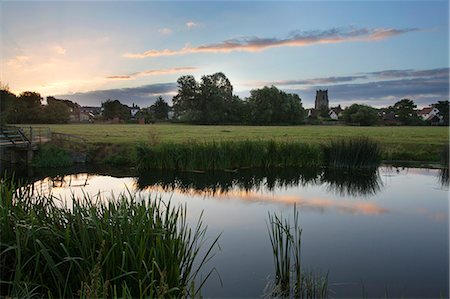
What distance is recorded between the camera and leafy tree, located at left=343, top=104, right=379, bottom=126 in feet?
215

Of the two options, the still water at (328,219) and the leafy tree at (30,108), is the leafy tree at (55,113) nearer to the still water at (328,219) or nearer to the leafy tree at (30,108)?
the leafy tree at (30,108)

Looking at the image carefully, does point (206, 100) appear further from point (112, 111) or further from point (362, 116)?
point (362, 116)

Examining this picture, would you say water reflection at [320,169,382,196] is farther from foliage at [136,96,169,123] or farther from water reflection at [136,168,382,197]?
foliage at [136,96,169,123]

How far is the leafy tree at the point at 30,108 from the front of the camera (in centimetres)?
5547

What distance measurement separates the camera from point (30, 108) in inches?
2244

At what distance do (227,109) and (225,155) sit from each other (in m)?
57.4

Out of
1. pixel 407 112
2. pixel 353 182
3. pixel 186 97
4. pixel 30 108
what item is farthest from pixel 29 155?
pixel 407 112

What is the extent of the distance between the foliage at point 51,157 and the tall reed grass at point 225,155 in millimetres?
4938

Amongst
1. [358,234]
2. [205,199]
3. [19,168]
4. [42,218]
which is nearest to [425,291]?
[358,234]

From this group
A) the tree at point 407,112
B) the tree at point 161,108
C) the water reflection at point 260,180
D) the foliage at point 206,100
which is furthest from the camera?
the tree at point 161,108

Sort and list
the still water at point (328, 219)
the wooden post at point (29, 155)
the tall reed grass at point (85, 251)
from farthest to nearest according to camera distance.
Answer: the wooden post at point (29, 155)
the still water at point (328, 219)
the tall reed grass at point (85, 251)

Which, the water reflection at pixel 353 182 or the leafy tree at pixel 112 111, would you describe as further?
the leafy tree at pixel 112 111

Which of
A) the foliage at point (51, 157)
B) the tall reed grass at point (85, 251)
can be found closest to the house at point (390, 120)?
the foliage at point (51, 157)

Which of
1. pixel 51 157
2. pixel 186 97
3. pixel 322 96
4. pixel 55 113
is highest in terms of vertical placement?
pixel 322 96
